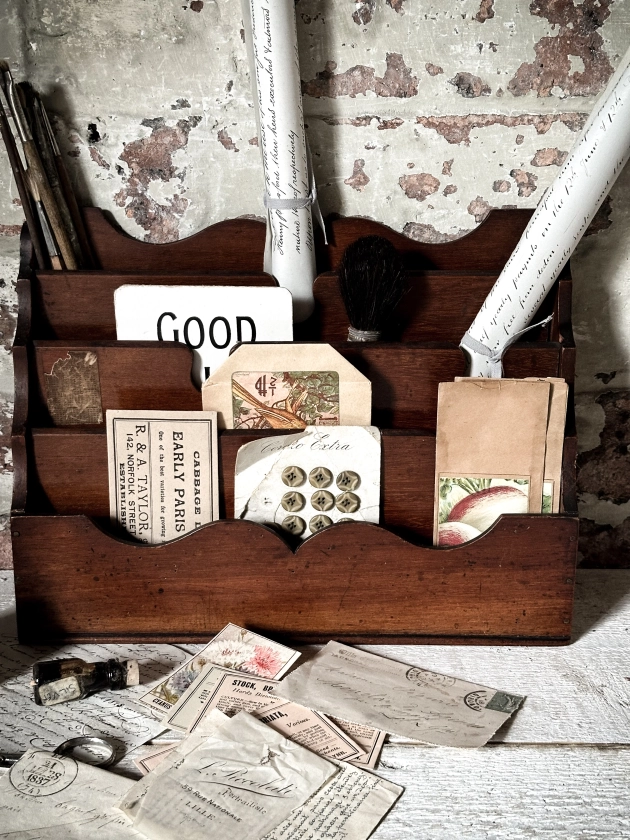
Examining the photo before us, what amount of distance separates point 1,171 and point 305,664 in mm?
650

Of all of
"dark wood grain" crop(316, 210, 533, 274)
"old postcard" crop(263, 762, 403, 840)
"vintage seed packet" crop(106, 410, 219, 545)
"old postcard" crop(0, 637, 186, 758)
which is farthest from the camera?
"dark wood grain" crop(316, 210, 533, 274)

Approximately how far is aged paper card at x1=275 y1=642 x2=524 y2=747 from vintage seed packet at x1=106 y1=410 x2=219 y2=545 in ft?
0.65

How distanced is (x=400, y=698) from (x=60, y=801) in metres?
0.31

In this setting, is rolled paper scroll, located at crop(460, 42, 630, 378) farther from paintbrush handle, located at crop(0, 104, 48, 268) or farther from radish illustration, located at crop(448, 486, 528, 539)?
paintbrush handle, located at crop(0, 104, 48, 268)

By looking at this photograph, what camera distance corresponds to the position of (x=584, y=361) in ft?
3.34

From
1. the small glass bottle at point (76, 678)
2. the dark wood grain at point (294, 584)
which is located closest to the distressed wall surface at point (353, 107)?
the dark wood grain at point (294, 584)

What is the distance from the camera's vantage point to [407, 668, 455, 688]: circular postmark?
2.60 ft

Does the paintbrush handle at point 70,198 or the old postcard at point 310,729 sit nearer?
the old postcard at point 310,729

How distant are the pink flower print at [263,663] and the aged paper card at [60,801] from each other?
0.57ft

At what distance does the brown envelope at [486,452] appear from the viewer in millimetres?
812

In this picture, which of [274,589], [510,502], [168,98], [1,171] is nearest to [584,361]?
[510,502]

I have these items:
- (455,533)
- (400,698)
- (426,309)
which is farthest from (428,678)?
(426,309)

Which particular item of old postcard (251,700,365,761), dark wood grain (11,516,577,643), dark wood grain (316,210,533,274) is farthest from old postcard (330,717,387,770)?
dark wood grain (316,210,533,274)

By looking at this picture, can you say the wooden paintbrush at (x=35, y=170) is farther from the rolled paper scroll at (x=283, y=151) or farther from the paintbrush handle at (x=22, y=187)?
the rolled paper scroll at (x=283, y=151)
